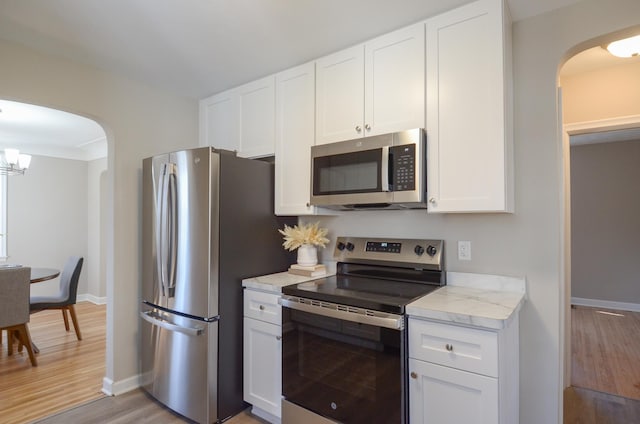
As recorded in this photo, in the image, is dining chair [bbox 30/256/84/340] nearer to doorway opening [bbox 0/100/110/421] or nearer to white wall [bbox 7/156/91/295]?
doorway opening [bbox 0/100/110/421]

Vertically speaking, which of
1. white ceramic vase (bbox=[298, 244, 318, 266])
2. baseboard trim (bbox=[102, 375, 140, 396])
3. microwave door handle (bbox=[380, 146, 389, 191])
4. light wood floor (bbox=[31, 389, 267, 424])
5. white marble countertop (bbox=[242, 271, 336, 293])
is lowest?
light wood floor (bbox=[31, 389, 267, 424])

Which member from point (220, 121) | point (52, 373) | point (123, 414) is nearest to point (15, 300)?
point (52, 373)

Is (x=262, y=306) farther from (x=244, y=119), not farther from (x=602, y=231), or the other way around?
(x=602, y=231)

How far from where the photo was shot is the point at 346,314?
5.60ft

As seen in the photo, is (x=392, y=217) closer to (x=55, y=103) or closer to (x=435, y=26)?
(x=435, y=26)

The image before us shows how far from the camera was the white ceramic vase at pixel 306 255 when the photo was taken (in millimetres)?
2475

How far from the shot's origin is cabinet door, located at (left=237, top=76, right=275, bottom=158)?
2627 millimetres

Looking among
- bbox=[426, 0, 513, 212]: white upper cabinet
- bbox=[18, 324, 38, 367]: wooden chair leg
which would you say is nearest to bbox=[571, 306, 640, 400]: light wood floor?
bbox=[426, 0, 513, 212]: white upper cabinet

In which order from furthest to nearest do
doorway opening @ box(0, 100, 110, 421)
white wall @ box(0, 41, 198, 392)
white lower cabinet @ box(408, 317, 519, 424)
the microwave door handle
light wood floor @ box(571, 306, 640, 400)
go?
doorway opening @ box(0, 100, 110, 421) → light wood floor @ box(571, 306, 640, 400) → white wall @ box(0, 41, 198, 392) → the microwave door handle → white lower cabinet @ box(408, 317, 519, 424)

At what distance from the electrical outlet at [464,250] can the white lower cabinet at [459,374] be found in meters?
0.51

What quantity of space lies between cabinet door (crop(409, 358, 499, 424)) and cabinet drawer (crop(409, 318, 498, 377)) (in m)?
0.03

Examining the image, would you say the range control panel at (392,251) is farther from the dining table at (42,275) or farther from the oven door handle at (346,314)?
the dining table at (42,275)

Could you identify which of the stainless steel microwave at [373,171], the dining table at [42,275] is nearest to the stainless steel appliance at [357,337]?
the stainless steel microwave at [373,171]

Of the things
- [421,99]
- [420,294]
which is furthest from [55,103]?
[420,294]
